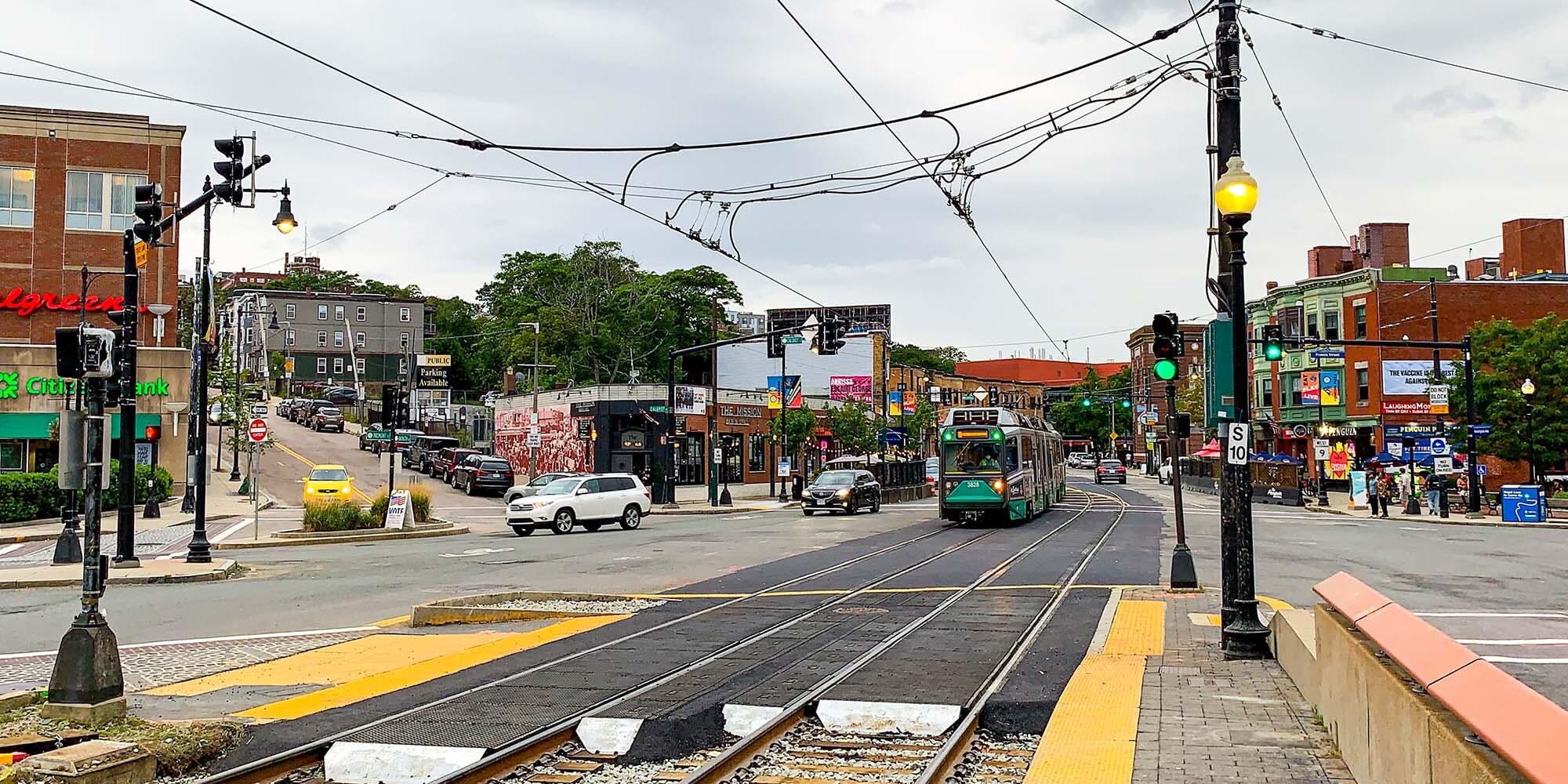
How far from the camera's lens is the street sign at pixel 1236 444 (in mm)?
11734

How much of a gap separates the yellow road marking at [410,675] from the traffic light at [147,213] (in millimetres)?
9212

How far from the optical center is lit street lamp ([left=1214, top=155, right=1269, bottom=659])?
11.3 meters

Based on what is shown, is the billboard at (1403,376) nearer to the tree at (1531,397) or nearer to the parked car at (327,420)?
the tree at (1531,397)

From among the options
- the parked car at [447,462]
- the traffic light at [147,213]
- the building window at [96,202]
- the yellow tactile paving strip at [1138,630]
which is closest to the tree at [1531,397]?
the yellow tactile paving strip at [1138,630]

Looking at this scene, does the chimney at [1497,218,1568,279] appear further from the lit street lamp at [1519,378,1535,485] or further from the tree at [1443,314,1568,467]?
the lit street lamp at [1519,378,1535,485]

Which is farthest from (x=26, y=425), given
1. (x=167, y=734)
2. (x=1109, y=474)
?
(x=1109, y=474)

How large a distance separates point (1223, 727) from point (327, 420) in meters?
77.2

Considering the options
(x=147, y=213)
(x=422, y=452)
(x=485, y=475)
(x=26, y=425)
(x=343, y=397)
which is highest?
(x=147, y=213)

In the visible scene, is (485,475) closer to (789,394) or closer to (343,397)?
(789,394)

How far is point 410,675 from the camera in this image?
1112 cm

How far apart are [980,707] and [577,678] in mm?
3700

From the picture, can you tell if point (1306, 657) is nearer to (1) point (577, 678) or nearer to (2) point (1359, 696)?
(2) point (1359, 696)

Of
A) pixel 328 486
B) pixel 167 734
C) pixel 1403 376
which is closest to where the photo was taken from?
pixel 167 734

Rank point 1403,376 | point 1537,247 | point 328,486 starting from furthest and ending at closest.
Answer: point 1537,247, point 1403,376, point 328,486
